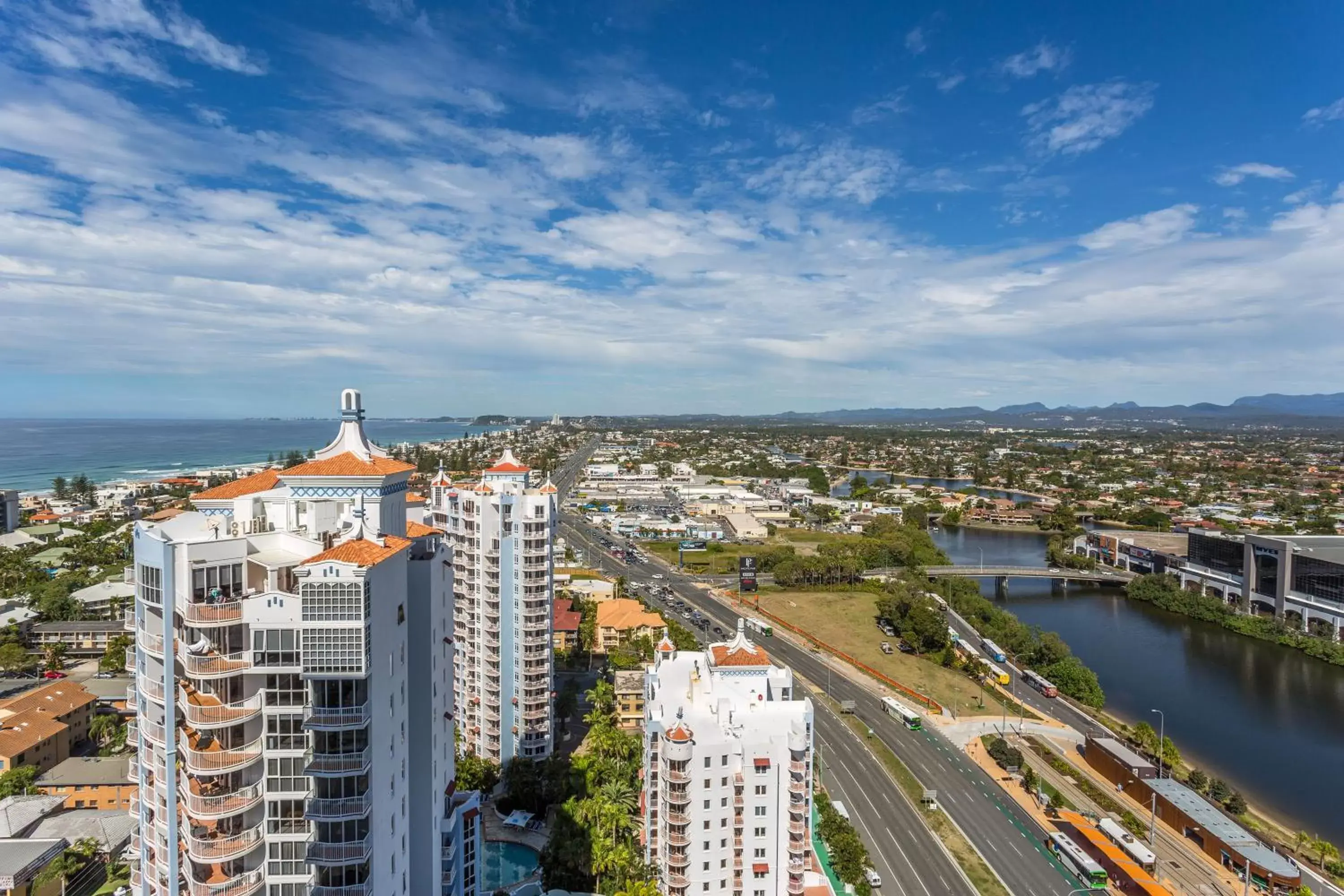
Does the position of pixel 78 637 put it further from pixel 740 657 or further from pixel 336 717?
pixel 336 717

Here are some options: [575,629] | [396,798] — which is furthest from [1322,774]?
[396,798]

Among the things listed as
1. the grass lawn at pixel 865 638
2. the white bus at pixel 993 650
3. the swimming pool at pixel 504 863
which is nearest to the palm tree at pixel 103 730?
the swimming pool at pixel 504 863

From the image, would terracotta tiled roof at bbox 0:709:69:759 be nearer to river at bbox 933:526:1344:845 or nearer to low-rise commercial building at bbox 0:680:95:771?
low-rise commercial building at bbox 0:680:95:771

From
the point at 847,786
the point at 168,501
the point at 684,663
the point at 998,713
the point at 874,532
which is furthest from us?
the point at 168,501

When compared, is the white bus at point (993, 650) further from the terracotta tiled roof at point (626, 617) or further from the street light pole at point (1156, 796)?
the terracotta tiled roof at point (626, 617)

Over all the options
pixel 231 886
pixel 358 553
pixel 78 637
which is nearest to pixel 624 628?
A: pixel 78 637

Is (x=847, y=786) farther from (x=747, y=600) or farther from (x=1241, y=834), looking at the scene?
(x=747, y=600)
